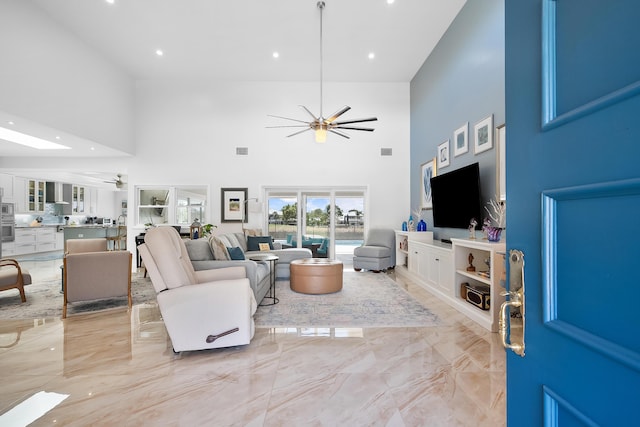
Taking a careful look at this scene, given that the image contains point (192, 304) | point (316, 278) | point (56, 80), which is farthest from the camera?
point (56, 80)

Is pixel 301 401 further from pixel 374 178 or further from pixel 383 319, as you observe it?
pixel 374 178

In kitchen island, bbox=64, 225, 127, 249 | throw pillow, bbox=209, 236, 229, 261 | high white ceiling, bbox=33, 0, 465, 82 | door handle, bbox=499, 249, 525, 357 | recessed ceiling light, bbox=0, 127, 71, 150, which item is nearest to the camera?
door handle, bbox=499, 249, 525, 357

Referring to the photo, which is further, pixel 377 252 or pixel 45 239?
pixel 45 239

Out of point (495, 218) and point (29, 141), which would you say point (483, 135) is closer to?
point (495, 218)

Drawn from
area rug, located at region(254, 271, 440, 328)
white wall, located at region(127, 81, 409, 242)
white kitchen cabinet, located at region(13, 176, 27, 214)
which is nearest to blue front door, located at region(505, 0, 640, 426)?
area rug, located at region(254, 271, 440, 328)

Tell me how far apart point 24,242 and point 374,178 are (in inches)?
396

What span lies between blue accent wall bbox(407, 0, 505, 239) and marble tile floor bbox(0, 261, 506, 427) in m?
2.41

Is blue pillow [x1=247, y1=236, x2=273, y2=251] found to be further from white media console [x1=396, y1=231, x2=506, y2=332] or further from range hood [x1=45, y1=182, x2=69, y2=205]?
range hood [x1=45, y1=182, x2=69, y2=205]

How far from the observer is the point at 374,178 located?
7.05 metres

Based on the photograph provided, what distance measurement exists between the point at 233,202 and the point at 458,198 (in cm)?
487

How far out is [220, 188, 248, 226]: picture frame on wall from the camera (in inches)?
276

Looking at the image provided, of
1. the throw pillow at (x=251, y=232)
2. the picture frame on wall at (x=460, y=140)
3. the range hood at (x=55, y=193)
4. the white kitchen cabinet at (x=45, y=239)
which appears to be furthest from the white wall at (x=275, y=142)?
the range hood at (x=55, y=193)

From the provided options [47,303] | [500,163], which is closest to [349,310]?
[500,163]

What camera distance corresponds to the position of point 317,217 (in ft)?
23.9
